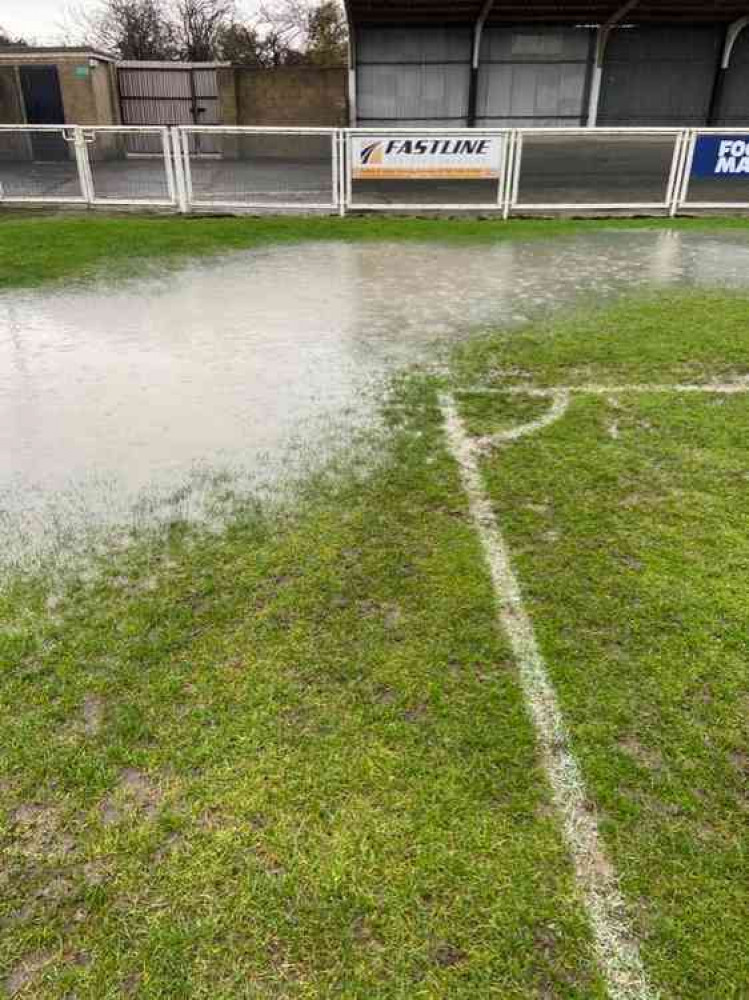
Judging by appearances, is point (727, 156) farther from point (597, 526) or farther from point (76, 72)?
point (76, 72)

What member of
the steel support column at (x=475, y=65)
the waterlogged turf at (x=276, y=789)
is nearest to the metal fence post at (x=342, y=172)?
the steel support column at (x=475, y=65)

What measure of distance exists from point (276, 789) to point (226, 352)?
15.1ft

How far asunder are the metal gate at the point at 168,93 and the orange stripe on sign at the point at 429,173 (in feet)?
48.1

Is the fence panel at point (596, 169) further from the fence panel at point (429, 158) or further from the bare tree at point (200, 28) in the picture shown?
the bare tree at point (200, 28)

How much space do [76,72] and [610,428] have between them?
80.1ft

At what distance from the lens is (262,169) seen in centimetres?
1931

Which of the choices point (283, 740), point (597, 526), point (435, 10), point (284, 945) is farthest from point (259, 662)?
point (435, 10)

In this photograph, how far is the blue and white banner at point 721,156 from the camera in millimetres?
13109

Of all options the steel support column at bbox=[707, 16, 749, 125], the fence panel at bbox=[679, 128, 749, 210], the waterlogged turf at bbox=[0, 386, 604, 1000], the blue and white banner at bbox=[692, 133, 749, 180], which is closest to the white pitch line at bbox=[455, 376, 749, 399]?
the waterlogged turf at bbox=[0, 386, 604, 1000]

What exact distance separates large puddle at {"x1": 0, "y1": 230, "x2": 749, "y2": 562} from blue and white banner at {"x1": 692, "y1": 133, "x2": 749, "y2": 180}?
339 cm

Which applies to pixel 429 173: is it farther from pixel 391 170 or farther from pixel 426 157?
pixel 391 170

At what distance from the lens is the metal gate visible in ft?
80.2

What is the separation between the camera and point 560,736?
7.81 ft

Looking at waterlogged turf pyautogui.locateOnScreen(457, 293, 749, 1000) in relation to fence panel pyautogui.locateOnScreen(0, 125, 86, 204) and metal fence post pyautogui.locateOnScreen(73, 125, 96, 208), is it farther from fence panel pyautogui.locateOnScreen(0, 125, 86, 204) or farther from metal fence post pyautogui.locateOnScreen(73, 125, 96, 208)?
fence panel pyautogui.locateOnScreen(0, 125, 86, 204)
